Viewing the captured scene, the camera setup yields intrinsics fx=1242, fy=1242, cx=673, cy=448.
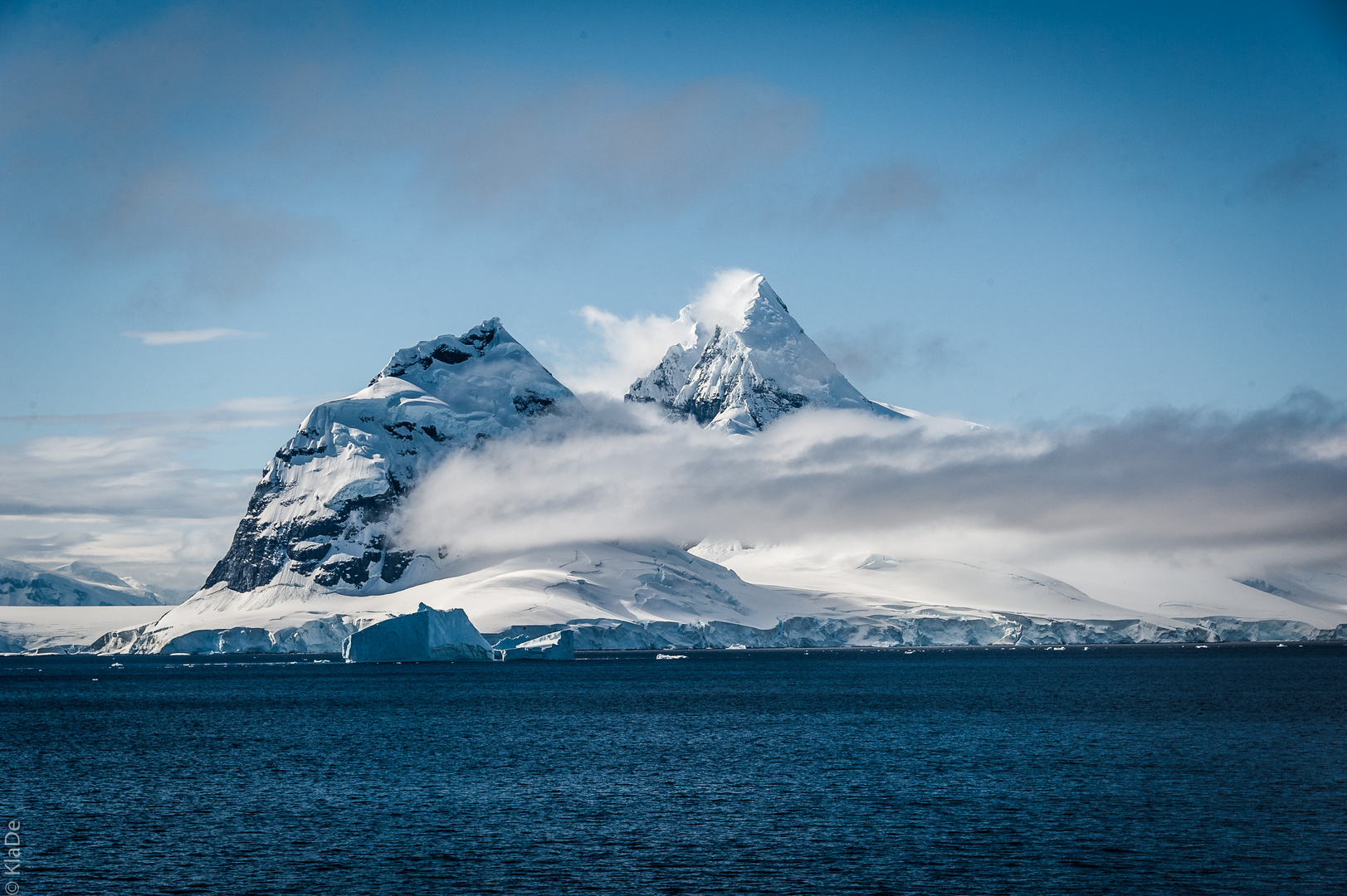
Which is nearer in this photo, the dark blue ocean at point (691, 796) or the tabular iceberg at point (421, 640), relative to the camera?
the dark blue ocean at point (691, 796)

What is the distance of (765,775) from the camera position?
55250mm

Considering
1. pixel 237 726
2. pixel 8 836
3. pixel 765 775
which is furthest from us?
pixel 237 726

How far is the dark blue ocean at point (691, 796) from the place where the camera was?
36.0 meters

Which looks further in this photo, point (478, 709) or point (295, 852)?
point (478, 709)

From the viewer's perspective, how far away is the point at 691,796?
49.6m

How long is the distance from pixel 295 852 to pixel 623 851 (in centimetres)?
1036

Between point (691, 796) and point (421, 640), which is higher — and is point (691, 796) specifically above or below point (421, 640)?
below

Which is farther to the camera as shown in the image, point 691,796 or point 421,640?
point 421,640

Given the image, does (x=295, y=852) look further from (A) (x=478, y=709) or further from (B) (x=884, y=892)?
(A) (x=478, y=709)

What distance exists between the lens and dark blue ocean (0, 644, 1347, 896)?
36.0 metres

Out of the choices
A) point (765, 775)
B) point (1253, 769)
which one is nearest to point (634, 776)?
point (765, 775)

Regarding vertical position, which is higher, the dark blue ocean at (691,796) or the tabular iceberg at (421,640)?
the tabular iceberg at (421,640)

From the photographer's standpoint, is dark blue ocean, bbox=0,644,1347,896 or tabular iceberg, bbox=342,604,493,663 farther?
tabular iceberg, bbox=342,604,493,663

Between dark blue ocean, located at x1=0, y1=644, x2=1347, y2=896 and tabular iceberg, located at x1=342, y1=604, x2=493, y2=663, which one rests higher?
tabular iceberg, located at x1=342, y1=604, x2=493, y2=663
